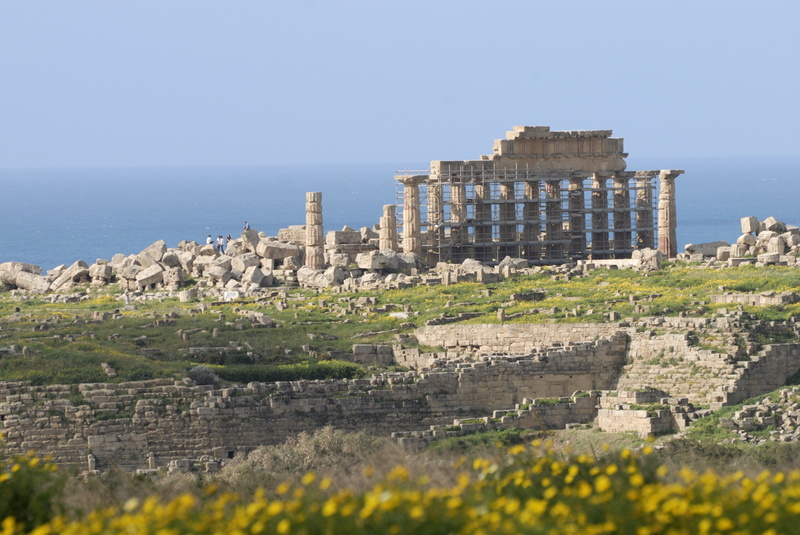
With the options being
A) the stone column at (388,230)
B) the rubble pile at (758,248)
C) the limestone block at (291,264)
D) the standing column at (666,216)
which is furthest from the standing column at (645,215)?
the limestone block at (291,264)

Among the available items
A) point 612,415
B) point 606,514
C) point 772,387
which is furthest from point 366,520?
point 772,387

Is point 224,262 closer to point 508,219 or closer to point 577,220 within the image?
point 508,219

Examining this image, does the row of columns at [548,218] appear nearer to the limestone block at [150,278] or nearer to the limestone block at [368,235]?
the limestone block at [368,235]

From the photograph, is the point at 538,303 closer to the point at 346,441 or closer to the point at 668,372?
the point at 668,372

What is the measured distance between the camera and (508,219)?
207 feet

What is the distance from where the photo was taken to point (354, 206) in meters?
182

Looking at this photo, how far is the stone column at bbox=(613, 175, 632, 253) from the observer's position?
64.0 m

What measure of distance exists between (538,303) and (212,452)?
45.8 feet

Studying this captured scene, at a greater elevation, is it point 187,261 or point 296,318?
point 187,261

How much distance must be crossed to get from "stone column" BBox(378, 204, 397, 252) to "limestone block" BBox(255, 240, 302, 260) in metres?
3.32

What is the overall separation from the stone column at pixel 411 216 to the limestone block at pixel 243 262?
5.67m

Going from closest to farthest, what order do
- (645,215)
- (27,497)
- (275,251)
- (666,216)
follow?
(27,497) → (275,251) → (666,216) → (645,215)

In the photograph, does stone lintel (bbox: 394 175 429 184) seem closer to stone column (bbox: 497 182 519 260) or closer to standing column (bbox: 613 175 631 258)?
stone column (bbox: 497 182 519 260)

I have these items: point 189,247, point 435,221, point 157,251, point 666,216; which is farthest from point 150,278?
point 666,216
